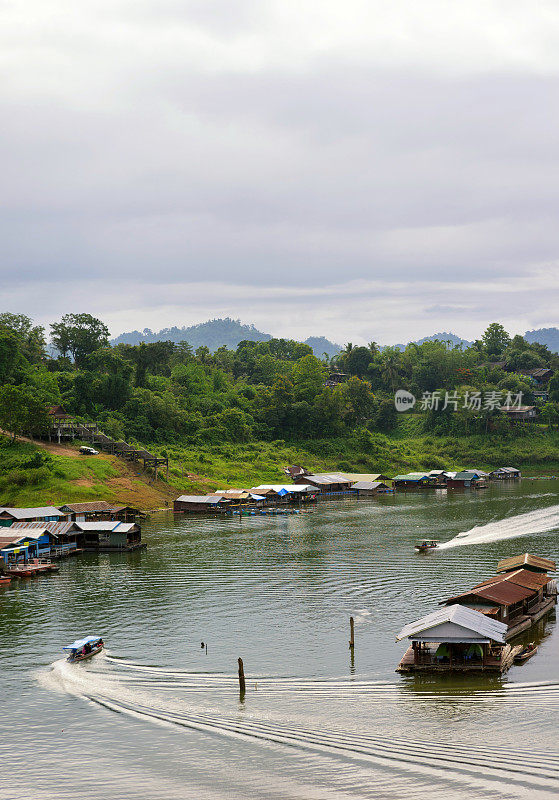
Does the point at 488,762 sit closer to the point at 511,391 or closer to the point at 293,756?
the point at 293,756

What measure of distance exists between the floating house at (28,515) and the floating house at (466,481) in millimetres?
71704

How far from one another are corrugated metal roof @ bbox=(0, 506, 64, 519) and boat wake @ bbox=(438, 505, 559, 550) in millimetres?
36121

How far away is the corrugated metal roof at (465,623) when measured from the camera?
34594mm

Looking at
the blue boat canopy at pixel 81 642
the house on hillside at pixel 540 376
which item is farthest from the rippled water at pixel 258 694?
the house on hillside at pixel 540 376

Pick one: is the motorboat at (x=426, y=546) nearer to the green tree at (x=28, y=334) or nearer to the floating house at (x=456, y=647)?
the floating house at (x=456, y=647)

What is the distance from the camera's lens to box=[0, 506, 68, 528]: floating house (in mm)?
69875

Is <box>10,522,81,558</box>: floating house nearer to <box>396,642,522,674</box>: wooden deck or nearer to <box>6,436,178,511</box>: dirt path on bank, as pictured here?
<box>6,436,178,511</box>: dirt path on bank

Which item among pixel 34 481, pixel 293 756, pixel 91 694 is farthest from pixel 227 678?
pixel 34 481

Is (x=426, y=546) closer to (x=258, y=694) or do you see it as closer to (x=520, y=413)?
(x=258, y=694)

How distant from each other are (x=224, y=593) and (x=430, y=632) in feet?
63.1

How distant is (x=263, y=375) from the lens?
175750mm

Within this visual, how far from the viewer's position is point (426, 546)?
65.4 metres

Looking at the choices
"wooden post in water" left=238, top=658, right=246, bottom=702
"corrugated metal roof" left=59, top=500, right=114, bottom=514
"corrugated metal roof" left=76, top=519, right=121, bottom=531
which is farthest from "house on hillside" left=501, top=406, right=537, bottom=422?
"wooden post in water" left=238, top=658, right=246, bottom=702

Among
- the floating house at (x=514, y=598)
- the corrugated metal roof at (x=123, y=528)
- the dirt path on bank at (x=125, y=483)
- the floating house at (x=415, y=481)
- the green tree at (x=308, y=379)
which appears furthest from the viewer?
the green tree at (x=308, y=379)
